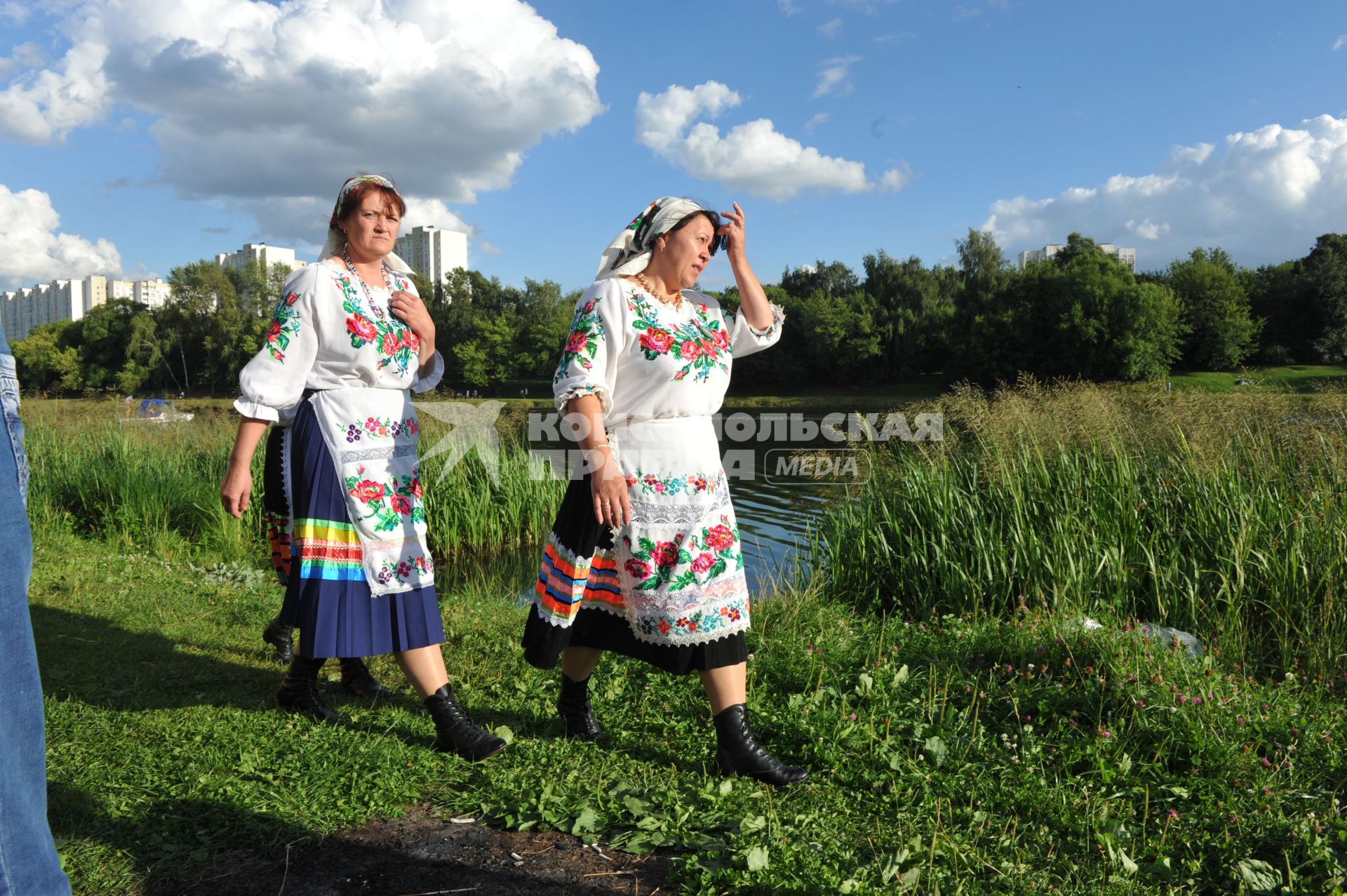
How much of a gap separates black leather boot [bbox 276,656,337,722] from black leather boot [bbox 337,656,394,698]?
0.84 feet

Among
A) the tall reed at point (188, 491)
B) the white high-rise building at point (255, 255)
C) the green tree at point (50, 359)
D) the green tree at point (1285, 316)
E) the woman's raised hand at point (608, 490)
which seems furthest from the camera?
the white high-rise building at point (255, 255)

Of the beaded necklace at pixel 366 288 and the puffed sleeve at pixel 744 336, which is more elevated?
the beaded necklace at pixel 366 288

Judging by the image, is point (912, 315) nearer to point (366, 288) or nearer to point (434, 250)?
point (366, 288)

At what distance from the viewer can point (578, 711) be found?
2.83 meters

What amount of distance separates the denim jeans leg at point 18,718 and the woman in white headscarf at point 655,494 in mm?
1368

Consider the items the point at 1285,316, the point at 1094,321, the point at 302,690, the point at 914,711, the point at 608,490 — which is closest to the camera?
the point at 608,490

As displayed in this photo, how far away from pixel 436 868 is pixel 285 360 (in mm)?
1534

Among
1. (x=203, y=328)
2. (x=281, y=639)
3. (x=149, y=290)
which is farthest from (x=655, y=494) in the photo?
(x=149, y=290)

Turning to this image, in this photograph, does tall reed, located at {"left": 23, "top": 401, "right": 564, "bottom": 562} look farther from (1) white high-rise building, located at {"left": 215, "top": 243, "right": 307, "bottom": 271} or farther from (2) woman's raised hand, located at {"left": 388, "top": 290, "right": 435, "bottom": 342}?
(1) white high-rise building, located at {"left": 215, "top": 243, "right": 307, "bottom": 271}

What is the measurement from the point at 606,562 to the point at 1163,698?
71.3 inches

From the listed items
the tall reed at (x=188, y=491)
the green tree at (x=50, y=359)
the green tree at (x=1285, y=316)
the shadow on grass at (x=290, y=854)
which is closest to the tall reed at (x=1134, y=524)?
the shadow on grass at (x=290, y=854)

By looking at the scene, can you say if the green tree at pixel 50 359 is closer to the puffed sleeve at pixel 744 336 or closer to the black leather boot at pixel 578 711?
the black leather boot at pixel 578 711

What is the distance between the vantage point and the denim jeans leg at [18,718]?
3.88 feet

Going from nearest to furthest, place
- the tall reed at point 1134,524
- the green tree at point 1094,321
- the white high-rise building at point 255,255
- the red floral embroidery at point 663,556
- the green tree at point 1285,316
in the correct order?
the red floral embroidery at point 663,556 → the tall reed at point 1134,524 → the green tree at point 1094,321 → the green tree at point 1285,316 → the white high-rise building at point 255,255
